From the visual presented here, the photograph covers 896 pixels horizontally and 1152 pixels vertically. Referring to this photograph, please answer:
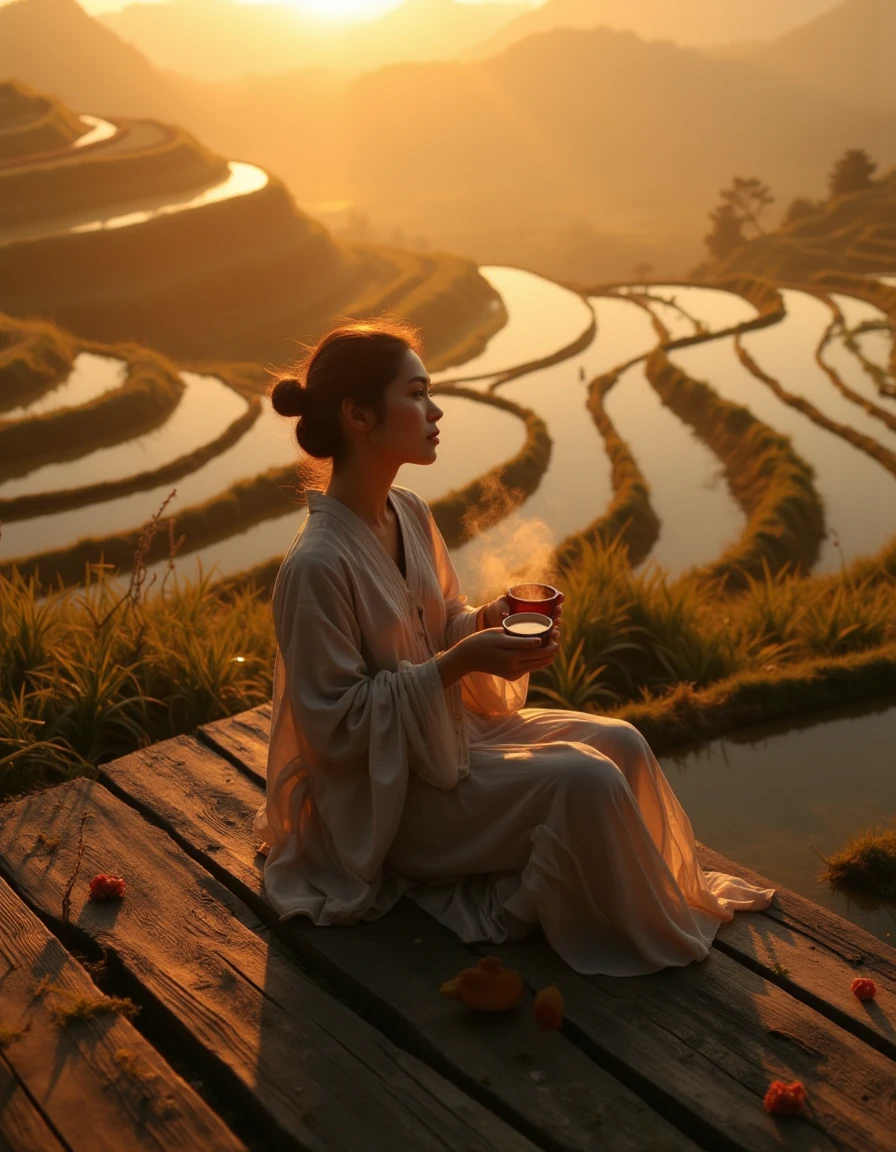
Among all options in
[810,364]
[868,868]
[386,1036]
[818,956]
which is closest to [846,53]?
[810,364]

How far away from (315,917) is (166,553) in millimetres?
8071

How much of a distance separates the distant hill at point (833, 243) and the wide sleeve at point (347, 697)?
28163 millimetres

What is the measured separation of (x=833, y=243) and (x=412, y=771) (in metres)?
32.6

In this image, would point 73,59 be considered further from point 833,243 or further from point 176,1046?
point 176,1046

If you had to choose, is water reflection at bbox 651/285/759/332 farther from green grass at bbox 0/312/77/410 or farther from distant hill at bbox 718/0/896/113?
distant hill at bbox 718/0/896/113

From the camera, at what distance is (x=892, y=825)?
394 centimetres

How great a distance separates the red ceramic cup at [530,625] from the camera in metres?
2.66

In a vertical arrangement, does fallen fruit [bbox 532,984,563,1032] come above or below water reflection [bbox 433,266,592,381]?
above

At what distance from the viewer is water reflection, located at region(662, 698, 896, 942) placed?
3773 millimetres

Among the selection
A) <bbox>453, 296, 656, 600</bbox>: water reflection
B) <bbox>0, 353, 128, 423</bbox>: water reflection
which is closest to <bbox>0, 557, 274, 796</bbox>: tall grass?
<bbox>453, 296, 656, 600</bbox>: water reflection

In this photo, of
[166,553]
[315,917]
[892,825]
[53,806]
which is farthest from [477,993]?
[166,553]

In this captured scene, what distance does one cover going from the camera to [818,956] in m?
2.76

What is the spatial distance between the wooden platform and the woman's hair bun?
1.19 metres

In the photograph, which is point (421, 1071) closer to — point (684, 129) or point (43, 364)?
point (43, 364)
